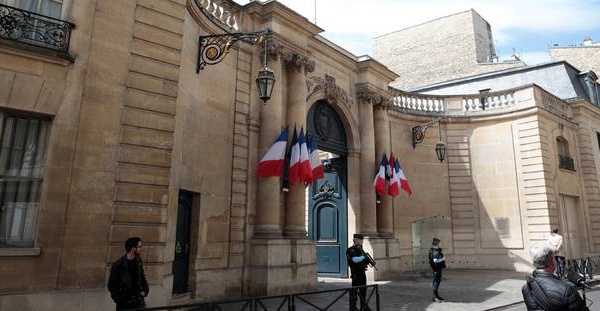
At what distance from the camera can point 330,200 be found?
1265 centimetres

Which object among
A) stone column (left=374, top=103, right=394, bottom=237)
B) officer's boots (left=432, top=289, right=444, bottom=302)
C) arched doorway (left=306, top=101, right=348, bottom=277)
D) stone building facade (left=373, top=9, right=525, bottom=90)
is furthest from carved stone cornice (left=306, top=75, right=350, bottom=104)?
stone building facade (left=373, top=9, right=525, bottom=90)

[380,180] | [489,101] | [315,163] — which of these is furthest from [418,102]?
[315,163]

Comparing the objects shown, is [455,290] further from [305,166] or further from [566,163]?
[566,163]

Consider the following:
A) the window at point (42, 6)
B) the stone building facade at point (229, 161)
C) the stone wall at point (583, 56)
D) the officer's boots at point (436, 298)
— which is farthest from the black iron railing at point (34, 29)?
the stone wall at point (583, 56)

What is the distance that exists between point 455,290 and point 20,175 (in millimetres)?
8797

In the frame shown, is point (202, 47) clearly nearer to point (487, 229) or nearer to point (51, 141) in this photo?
point (51, 141)

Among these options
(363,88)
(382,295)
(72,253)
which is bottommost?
(382,295)

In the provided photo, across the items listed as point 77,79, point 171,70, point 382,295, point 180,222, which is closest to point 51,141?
point 77,79

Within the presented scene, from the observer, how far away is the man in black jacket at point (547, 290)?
2801mm

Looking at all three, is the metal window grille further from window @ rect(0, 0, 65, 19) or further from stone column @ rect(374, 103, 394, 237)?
window @ rect(0, 0, 65, 19)

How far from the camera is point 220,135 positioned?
870 cm

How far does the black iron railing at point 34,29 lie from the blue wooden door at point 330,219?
830 centimetres

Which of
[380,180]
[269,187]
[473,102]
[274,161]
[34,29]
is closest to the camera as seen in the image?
[34,29]

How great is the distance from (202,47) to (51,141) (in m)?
3.44
